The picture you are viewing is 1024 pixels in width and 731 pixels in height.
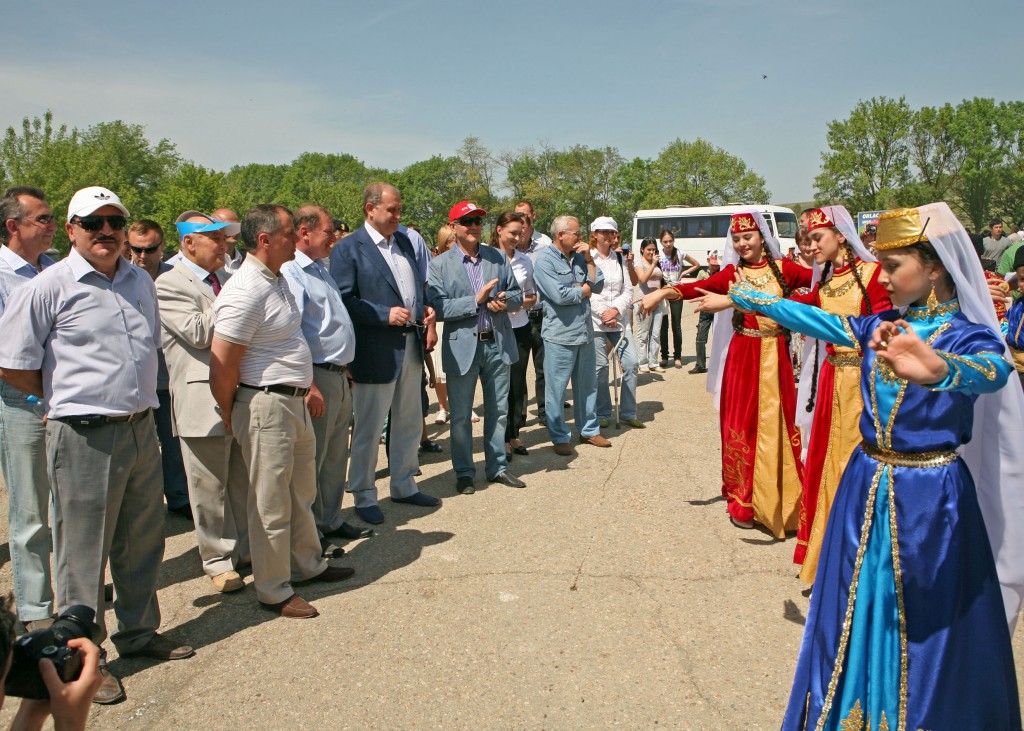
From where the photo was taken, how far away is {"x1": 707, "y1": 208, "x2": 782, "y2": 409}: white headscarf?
16.8 ft

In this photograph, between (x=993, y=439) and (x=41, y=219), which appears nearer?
(x=993, y=439)

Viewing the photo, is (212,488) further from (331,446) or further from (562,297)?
(562,297)

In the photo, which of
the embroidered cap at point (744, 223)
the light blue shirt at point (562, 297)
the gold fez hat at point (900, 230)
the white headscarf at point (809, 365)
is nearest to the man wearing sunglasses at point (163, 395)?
the light blue shirt at point (562, 297)

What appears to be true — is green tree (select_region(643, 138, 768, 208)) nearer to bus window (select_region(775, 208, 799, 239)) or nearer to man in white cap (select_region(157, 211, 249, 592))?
bus window (select_region(775, 208, 799, 239))

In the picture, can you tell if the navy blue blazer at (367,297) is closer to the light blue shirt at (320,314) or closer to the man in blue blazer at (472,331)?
the light blue shirt at (320,314)

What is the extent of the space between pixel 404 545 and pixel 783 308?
304 centimetres

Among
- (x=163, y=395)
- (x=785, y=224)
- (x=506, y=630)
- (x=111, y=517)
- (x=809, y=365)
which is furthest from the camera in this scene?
(x=785, y=224)

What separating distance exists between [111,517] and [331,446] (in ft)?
5.64

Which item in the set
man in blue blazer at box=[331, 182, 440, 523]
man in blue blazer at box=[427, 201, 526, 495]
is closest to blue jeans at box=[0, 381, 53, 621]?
man in blue blazer at box=[331, 182, 440, 523]

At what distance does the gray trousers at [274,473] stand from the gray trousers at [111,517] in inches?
17.6

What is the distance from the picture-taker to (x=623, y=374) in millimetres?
8250

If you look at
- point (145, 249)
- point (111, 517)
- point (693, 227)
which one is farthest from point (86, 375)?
point (693, 227)

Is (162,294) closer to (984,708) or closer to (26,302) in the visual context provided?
(26,302)

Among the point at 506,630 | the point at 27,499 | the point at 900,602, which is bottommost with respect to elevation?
the point at 506,630
